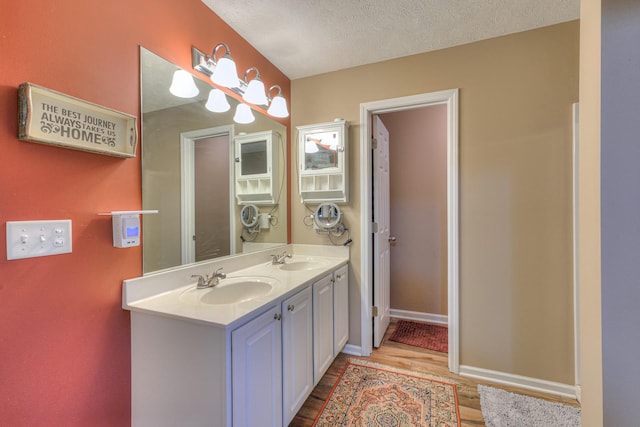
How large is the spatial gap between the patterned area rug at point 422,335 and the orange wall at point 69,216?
7.17ft

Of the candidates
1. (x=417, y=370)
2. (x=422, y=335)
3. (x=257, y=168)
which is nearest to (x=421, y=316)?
(x=422, y=335)

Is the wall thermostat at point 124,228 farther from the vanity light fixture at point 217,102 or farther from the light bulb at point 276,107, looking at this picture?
the light bulb at point 276,107

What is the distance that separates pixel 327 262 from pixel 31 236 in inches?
64.9

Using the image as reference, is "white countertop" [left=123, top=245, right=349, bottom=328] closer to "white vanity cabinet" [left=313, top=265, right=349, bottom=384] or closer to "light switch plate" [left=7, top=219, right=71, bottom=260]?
"white vanity cabinet" [left=313, top=265, right=349, bottom=384]

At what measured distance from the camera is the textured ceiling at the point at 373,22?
5.22ft

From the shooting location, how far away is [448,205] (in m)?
2.01

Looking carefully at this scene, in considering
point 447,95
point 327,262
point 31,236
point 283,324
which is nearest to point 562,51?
point 447,95

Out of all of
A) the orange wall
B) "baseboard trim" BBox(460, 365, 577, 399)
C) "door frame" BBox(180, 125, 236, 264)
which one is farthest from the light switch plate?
"baseboard trim" BBox(460, 365, 577, 399)

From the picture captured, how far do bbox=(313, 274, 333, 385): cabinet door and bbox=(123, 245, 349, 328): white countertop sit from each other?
101mm

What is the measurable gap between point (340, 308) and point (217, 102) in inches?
66.7

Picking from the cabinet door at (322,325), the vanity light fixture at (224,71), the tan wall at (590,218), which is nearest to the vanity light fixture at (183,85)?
the vanity light fixture at (224,71)

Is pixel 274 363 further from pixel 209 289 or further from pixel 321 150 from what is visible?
pixel 321 150
